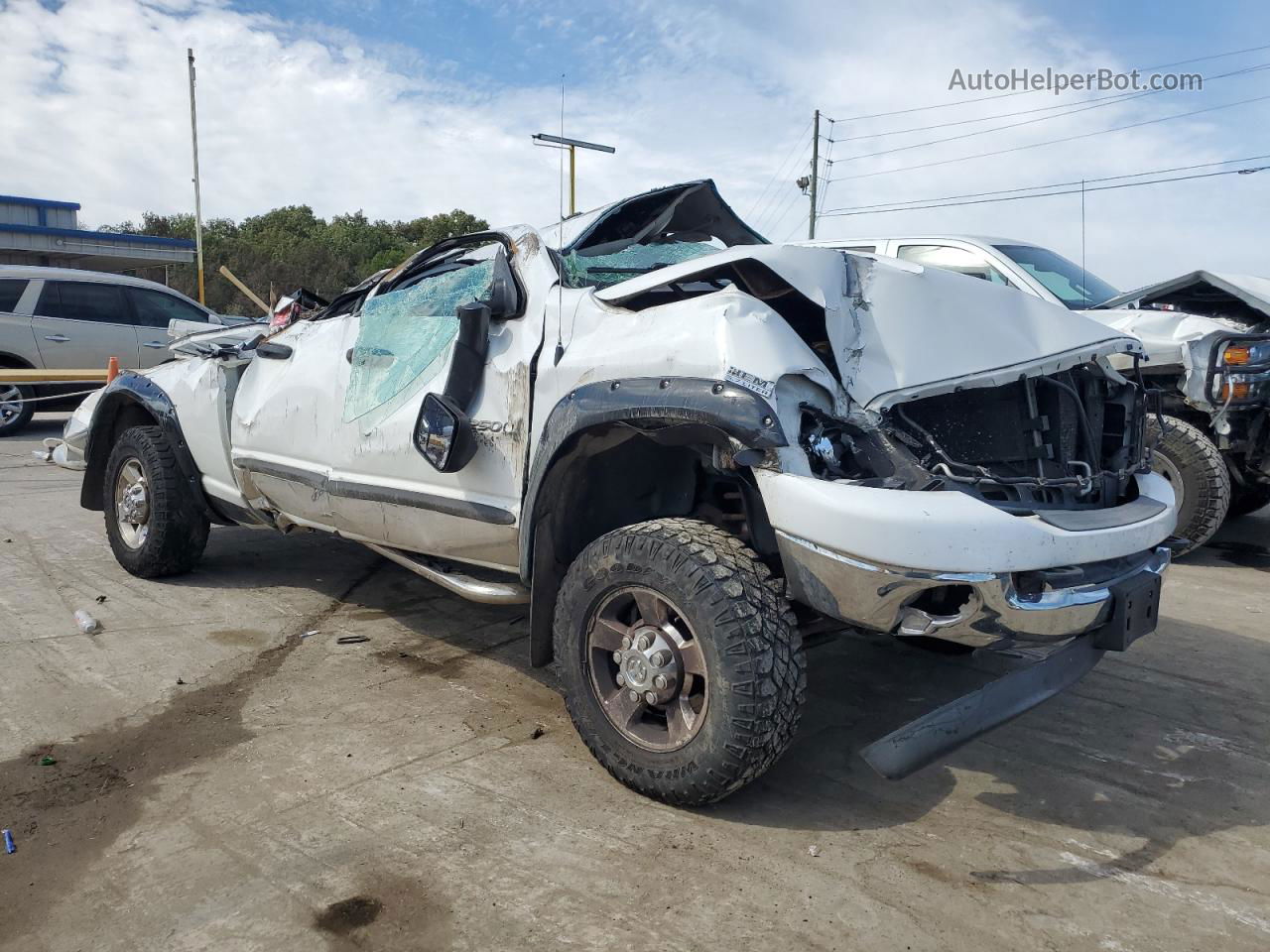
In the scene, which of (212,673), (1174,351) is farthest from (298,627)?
(1174,351)

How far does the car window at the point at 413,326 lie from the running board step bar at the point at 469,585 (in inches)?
25.6

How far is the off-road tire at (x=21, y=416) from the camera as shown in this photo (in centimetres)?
1180

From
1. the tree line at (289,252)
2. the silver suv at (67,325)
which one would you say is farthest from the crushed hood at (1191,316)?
the tree line at (289,252)

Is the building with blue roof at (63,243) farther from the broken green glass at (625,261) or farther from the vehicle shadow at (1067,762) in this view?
the vehicle shadow at (1067,762)

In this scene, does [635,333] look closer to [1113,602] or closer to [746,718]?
[746,718]

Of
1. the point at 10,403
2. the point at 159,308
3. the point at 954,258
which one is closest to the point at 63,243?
the point at 159,308

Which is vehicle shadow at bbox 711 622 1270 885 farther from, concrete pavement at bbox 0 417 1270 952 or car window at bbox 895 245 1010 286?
car window at bbox 895 245 1010 286

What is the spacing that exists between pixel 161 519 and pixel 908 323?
4079 millimetres

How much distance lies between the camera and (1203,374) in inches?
235

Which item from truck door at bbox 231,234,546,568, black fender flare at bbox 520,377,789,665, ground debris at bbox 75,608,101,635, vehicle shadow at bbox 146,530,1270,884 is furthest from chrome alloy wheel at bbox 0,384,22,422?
→ black fender flare at bbox 520,377,789,665

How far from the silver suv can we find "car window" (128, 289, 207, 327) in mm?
12

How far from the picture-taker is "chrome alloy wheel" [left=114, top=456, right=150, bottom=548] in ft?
17.7

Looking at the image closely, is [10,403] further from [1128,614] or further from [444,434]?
[1128,614]

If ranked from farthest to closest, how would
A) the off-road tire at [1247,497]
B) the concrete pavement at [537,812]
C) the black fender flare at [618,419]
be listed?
the off-road tire at [1247,497] < the black fender flare at [618,419] < the concrete pavement at [537,812]
